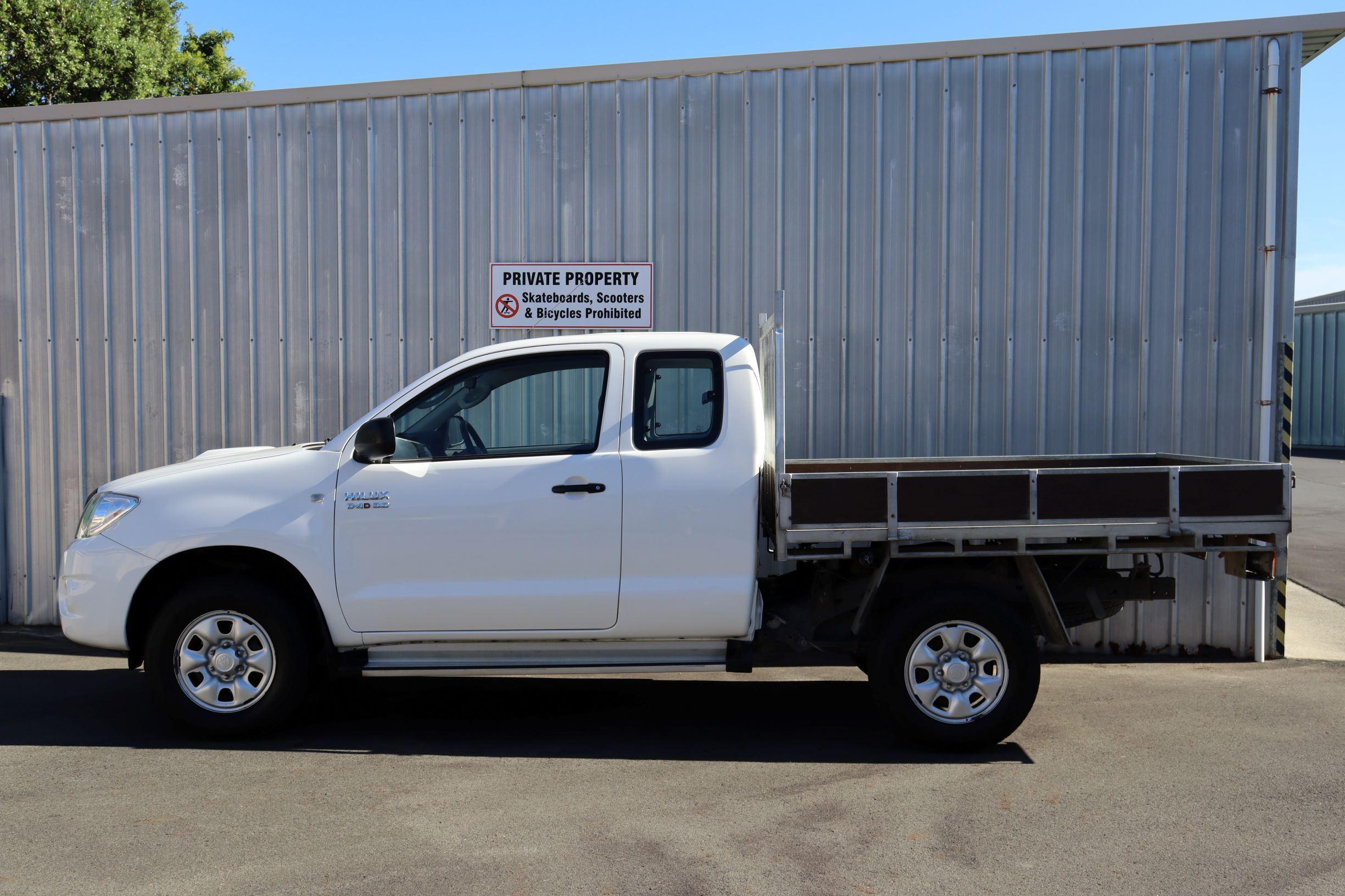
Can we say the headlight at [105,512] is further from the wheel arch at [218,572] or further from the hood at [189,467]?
the wheel arch at [218,572]

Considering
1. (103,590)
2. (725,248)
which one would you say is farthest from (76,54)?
(103,590)

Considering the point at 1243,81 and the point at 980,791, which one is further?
the point at 1243,81

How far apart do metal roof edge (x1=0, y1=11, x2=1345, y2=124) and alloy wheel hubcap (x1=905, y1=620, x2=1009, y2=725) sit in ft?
14.6

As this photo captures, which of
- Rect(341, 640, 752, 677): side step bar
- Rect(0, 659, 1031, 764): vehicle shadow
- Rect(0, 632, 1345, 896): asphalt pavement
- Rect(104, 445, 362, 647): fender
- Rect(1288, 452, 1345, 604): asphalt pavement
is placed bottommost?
Rect(0, 659, 1031, 764): vehicle shadow

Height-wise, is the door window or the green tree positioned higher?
the green tree

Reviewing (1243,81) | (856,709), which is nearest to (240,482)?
(856,709)

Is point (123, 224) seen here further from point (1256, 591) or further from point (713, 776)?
point (1256, 591)

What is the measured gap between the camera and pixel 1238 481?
16.3 feet

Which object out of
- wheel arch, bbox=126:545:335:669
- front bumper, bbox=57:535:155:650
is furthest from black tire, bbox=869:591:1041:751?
front bumper, bbox=57:535:155:650

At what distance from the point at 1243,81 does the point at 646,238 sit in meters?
4.34

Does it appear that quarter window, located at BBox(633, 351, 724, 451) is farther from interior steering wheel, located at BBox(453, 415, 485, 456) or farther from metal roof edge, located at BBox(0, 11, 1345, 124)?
metal roof edge, located at BBox(0, 11, 1345, 124)

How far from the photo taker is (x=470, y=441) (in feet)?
17.6

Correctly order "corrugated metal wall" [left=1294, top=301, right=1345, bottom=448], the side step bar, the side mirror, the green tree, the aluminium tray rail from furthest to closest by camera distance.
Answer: "corrugated metal wall" [left=1294, top=301, right=1345, bottom=448], the green tree, the side step bar, the side mirror, the aluminium tray rail

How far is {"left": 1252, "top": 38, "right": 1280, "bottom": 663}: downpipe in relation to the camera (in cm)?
721
